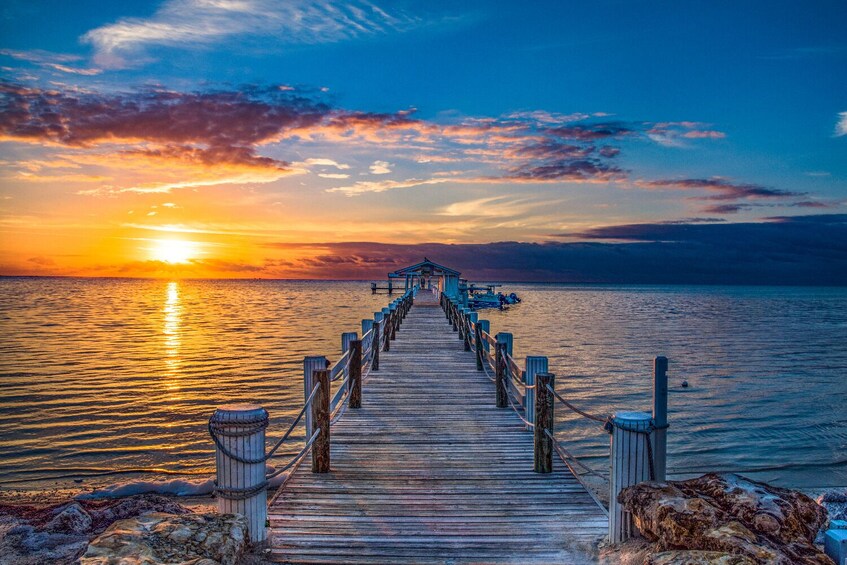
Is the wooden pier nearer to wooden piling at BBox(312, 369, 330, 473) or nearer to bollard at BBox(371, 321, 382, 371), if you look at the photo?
wooden piling at BBox(312, 369, 330, 473)

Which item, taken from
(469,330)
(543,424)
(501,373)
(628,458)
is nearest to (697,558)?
(628,458)

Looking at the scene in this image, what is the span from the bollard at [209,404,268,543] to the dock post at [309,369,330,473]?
2171mm

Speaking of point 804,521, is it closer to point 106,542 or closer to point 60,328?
point 106,542

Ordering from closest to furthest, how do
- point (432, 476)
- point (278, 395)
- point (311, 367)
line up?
point (432, 476)
point (311, 367)
point (278, 395)

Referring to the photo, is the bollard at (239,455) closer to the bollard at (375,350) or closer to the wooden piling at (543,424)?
the wooden piling at (543,424)

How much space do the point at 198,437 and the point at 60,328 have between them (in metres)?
35.1

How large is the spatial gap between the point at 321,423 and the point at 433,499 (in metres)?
1.75

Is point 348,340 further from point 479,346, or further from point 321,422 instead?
point 321,422

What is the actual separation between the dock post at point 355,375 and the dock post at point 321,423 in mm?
3060

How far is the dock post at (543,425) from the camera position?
23.6ft

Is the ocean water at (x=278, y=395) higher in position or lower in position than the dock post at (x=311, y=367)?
lower

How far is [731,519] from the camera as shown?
4.27 metres

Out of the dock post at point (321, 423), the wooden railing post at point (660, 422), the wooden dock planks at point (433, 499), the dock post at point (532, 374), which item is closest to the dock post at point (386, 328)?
the wooden dock planks at point (433, 499)

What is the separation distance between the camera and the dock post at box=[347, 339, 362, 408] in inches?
410
